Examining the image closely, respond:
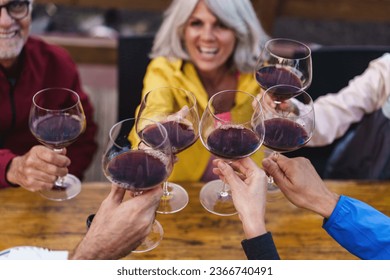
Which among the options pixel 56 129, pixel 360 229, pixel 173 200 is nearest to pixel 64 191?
pixel 56 129

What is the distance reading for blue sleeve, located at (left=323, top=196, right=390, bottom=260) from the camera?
1.31 meters

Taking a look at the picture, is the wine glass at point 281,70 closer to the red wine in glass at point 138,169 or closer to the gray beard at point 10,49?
the red wine in glass at point 138,169

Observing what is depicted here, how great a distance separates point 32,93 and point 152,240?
83 cm

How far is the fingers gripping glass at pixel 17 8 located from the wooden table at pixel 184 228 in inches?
25.1

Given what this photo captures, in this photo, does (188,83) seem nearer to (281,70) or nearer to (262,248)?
(281,70)

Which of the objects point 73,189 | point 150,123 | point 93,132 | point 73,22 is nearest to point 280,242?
point 150,123

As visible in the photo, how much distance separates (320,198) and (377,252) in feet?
0.64

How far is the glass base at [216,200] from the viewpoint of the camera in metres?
1.51

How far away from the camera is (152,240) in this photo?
1.40 metres

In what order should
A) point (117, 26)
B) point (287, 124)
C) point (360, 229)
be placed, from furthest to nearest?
point (117, 26)
point (287, 124)
point (360, 229)

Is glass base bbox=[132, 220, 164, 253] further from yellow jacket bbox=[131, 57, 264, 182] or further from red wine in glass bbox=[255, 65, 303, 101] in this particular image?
red wine in glass bbox=[255, 65, 303, 101]

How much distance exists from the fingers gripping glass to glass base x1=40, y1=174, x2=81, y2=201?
0.61 metres

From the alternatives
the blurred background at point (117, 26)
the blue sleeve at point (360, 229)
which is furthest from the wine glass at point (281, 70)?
the blurred background at point (117, 26)
